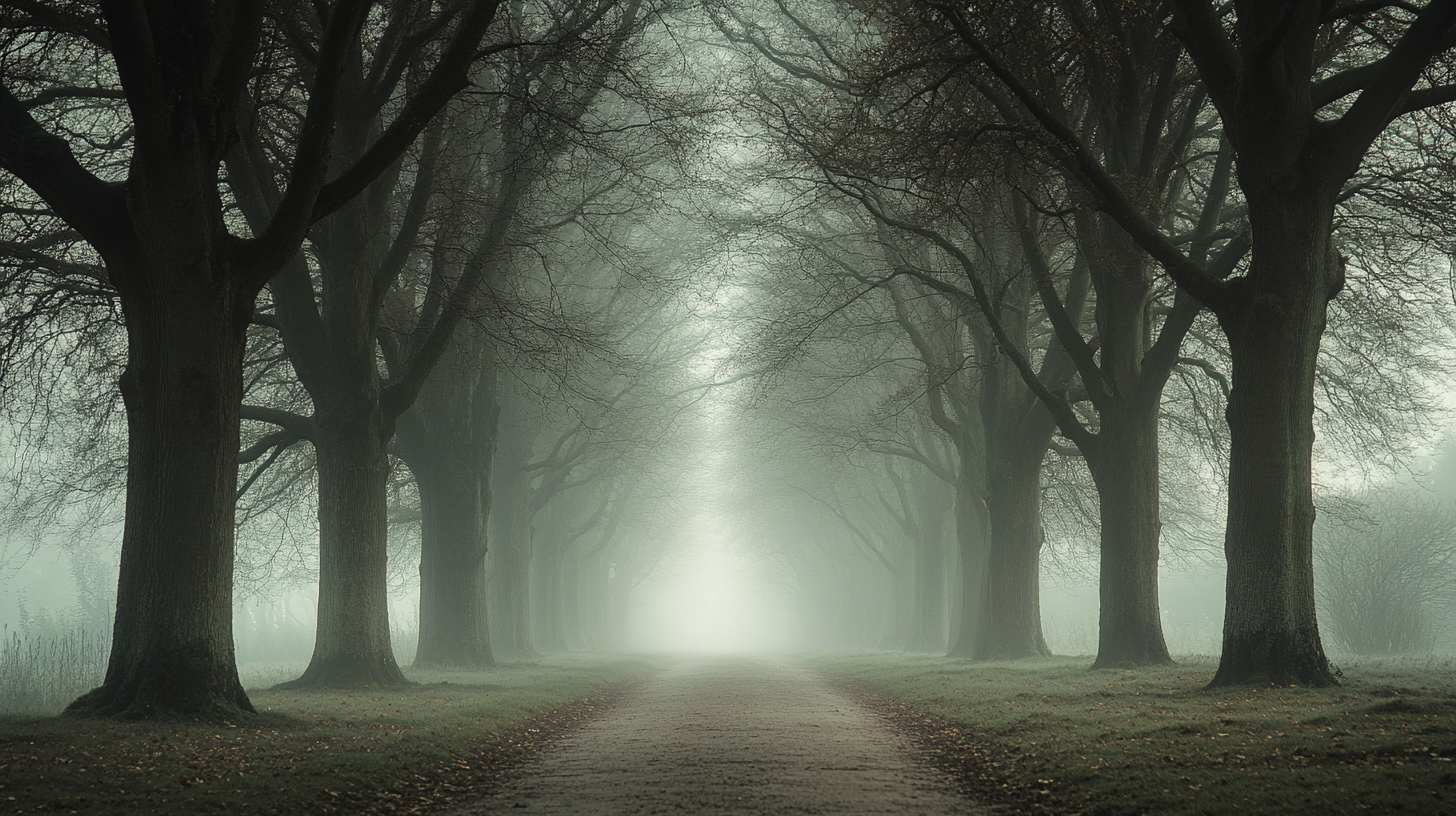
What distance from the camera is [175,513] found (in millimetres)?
8508

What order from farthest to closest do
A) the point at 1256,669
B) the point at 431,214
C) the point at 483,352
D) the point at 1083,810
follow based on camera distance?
the point at 483,352 → the point at 431,214 → the point at 1256,669 → the point at 1083,810

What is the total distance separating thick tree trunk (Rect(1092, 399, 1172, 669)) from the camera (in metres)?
14.2

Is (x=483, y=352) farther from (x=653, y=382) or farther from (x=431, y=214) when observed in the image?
(x=653, y=382)

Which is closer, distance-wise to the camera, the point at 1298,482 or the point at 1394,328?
the point at 1298,482

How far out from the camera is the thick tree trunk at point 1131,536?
557 inches

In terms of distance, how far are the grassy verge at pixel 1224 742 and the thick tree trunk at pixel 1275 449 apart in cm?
77

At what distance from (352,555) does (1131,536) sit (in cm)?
1129

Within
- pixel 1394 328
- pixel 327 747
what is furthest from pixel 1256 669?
pixel 327 747

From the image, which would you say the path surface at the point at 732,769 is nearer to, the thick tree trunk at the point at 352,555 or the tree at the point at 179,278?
the tree at the point at 179,278

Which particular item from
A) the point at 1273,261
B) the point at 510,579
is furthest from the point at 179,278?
the point at 510,579

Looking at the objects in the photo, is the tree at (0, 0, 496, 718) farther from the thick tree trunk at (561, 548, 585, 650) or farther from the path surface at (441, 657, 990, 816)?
the thick tree trunk at (561, 548, 585, 650)

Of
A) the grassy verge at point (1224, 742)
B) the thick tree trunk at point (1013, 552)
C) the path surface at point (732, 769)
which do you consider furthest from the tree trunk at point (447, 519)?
the thick tree trunk at point (1013, 552)

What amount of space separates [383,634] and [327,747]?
20.2 ft

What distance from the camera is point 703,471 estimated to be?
142 ft
